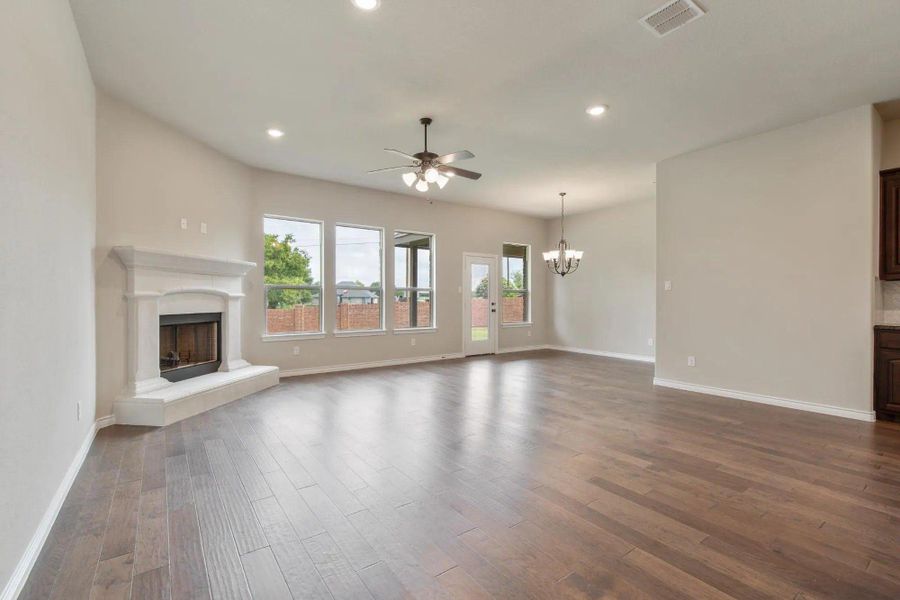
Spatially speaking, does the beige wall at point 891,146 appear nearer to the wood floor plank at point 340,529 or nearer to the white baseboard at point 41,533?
the wood floor plank at point 340,529

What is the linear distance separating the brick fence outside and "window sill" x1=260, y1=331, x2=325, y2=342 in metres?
0.07

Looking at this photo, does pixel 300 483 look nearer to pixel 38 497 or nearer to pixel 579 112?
pixel 38 497

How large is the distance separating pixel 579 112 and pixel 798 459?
338 cm

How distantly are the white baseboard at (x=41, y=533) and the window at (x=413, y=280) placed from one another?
185 inches

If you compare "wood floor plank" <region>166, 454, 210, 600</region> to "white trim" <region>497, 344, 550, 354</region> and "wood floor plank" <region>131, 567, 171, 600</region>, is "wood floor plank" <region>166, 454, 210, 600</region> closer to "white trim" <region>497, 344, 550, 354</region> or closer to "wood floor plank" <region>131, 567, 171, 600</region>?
"wood floor plank" <region>131, 567, 171, 600</region>

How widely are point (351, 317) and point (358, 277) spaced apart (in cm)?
67

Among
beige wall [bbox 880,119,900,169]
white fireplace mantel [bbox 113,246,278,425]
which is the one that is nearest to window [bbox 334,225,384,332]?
white fireplace mantel [bbox 113,246,278,425]

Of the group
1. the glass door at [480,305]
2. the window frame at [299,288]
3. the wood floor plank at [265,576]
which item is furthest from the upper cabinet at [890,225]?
the window frame at [299,288]

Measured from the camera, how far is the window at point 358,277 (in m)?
6.59

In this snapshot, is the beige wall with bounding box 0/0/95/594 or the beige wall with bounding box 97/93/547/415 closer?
the beige wall with bounding box 0/0/95/594

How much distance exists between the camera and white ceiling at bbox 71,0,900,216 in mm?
2652

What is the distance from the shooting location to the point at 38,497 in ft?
6.49

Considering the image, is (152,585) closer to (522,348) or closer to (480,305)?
(480,305)

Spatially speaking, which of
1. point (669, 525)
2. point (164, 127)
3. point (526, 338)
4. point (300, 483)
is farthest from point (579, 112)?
point (526, 338)
